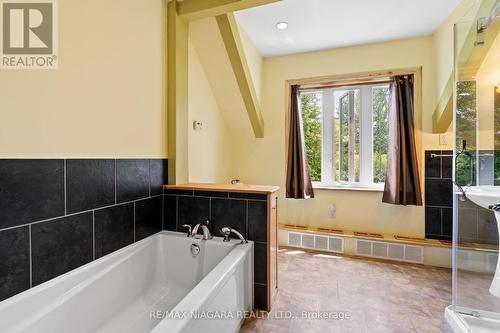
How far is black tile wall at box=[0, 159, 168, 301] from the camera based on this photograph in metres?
1.04

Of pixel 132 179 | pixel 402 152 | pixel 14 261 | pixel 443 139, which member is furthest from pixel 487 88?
pixel 14 261

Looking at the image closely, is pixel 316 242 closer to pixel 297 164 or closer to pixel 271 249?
pixel 297 164

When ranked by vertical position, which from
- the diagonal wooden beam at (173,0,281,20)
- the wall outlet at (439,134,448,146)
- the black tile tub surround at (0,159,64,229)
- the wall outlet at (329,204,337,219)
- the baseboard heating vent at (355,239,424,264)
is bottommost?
the baseboard heating vent at (355,239,424,264)

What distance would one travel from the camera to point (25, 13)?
3.78 feet

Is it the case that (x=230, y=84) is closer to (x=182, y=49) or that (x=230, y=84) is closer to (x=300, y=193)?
(x=182, y=49)

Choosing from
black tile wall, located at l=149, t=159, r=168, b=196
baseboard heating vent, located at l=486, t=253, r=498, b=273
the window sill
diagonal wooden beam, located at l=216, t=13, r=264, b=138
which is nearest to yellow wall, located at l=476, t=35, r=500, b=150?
baseboard heating vent, located at l=486, t=253, r=498, b=273

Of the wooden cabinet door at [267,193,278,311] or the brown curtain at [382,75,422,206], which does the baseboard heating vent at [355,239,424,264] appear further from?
the wooden cabinet door at [267,193,278,311]

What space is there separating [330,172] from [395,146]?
808 mm

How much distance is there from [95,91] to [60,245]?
2.88 feet

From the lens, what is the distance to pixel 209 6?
1887mm

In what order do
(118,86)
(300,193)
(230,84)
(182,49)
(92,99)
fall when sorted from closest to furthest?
(92,99), (118,86), (182,49), (230,84), (300,193)

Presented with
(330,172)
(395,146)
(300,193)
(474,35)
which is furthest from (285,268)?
(474,35)

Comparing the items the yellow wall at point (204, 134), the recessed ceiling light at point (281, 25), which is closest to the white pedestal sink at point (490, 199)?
the recessed ceiling light at point (281, 25)
